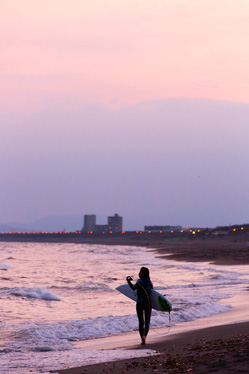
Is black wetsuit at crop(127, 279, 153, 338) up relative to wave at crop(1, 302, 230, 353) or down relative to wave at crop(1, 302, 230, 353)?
up

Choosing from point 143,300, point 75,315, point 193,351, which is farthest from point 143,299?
point 75,315

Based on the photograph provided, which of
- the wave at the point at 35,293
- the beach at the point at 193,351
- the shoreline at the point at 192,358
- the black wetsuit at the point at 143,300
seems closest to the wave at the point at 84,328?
the beach at the point at 193,351

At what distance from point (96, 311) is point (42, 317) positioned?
1884 mm

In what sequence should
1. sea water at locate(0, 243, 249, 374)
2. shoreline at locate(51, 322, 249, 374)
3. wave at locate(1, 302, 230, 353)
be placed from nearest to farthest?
shoreline at locate(51, 322, 249, 374) → sea water at locate(0, 243, 249, 374) → wave at locate(1, 302, 230, 353)

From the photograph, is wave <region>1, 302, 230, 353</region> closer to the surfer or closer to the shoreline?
the surfer

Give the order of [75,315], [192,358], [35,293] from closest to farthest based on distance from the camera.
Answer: [192,358] < [75,315] < [35,293]

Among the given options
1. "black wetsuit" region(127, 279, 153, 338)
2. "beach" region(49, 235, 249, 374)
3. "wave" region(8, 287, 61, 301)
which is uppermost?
"black wetsuit" region(127, 279, 153, 338)

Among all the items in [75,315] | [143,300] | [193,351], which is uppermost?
[143,300]

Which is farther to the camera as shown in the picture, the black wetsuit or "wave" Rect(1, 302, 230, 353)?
"wave" Rect(1, 302, 230, 353)

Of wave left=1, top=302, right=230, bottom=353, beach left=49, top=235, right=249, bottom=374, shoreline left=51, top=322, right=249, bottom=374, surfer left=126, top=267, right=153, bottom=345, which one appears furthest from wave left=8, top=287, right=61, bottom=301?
shoreline left=51, top=322, right=249, bottom=374

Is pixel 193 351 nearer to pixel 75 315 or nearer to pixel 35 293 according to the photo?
pixel 75 315

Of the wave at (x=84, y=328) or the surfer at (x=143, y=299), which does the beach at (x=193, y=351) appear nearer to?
the surfer at (x=143, y=299)

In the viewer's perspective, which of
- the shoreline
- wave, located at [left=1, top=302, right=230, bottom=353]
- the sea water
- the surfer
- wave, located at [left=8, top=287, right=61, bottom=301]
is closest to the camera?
the shoreline

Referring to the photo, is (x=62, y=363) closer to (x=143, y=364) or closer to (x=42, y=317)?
(x=143, y=364)
